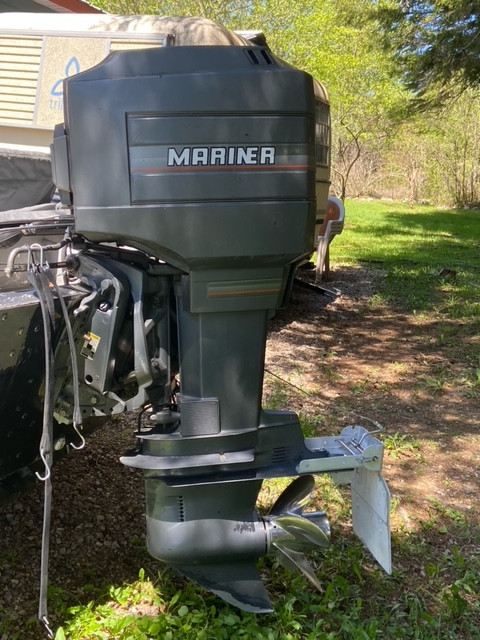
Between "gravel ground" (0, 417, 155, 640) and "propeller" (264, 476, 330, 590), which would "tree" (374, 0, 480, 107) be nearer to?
"gravel ground" (0, 417, 155, 640)

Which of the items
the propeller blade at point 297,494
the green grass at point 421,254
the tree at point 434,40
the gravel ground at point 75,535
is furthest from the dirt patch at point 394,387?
the tree at point 434,40

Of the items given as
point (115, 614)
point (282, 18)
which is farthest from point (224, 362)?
point (282, 18)

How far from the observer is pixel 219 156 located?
1.74 m

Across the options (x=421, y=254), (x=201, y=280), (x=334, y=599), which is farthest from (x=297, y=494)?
(x=421, y=254)

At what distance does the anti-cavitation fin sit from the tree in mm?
7158

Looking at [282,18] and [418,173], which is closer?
[282,18]

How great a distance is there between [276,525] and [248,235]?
844mm

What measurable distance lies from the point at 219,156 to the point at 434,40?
7.74 meters

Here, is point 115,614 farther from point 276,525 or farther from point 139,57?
point 139,57

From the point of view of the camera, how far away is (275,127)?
1.76m

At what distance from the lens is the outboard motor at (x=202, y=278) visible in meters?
1.72

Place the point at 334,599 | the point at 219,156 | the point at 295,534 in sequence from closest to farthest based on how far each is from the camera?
1. the point at 219,156
2. the point at 295,534
3. the point at 334,599

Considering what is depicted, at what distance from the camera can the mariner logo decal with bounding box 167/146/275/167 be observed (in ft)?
5.64

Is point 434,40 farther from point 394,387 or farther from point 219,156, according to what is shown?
point 219,156
